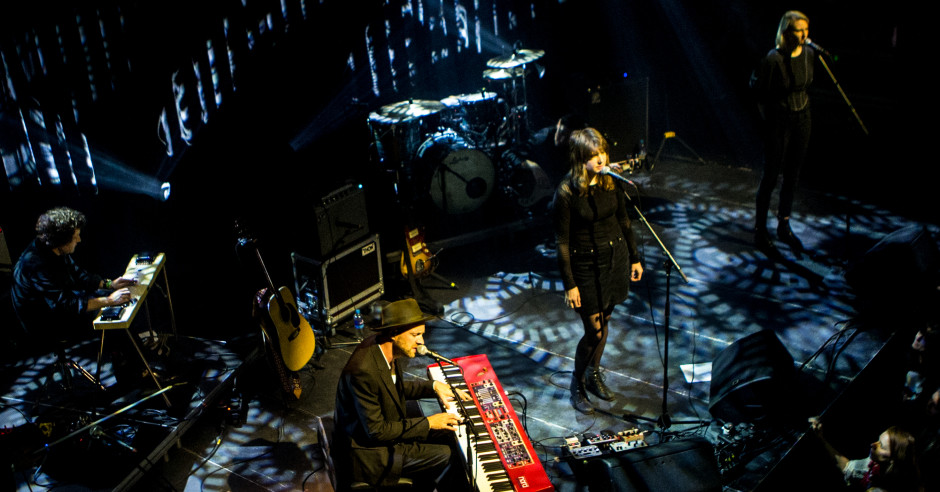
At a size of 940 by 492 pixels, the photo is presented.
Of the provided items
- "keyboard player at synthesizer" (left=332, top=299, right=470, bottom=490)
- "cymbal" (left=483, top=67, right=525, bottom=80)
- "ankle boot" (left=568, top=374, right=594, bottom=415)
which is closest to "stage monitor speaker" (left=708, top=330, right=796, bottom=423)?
"ankle boot" (left=568, top=374, right=594, bottom=415)

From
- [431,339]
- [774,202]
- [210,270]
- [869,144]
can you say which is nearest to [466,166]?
[431,339]

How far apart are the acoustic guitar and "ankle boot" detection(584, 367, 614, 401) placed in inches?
84.5

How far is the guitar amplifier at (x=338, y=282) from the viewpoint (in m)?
6.30

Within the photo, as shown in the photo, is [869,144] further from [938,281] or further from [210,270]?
[210,270]

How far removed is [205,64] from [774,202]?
6.24 meters

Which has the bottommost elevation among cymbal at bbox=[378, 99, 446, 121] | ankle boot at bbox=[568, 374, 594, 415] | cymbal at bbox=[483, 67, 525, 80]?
ankle boot at bbox=[568, 374, 594, 415]

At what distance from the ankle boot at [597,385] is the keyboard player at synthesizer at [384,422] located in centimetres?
159

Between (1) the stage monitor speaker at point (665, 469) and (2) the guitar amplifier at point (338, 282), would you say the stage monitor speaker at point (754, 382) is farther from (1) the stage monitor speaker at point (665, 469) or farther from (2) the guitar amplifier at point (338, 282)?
(2) the guitar amplifier at point (338, 282)

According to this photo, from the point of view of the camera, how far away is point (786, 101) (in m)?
6.67

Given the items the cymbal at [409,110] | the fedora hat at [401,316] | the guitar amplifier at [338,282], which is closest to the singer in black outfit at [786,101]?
the cymbal at [409,110]

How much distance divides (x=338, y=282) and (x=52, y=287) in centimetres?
220

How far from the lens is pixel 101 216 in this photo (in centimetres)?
641

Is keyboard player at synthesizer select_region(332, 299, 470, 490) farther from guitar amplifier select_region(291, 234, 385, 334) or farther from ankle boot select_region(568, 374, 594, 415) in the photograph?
guitar amplifier select_region(291, 234, 385, 334)

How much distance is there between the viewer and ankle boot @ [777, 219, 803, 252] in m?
7.30
